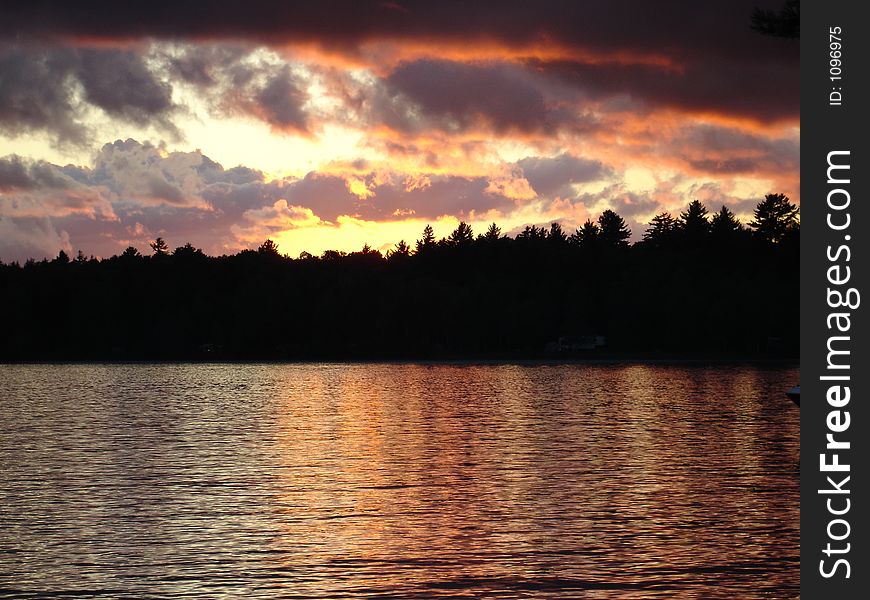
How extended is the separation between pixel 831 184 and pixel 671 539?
9913mm

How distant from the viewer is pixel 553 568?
24.1 meters

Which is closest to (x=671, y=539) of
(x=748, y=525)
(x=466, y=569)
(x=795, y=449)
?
(x=748, y=525)

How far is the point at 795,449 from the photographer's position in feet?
153

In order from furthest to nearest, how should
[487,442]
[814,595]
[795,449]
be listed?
[487,442] → [795,449] → [814,595]

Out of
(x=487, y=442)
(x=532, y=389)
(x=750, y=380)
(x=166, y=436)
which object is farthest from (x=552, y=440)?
(x=750, y=380)

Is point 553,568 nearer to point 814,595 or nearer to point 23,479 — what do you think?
point 814,595

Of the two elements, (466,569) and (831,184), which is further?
(466,569)

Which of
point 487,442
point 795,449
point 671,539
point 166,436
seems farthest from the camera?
point 166,436

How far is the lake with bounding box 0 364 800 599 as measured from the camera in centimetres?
2325

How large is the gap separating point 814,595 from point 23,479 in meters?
27.4

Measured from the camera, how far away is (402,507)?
31891mm

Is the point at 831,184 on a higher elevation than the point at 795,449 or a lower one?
higher

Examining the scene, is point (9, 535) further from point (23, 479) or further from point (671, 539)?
point (671, 539)

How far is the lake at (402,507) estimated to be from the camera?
2325 centimetres
